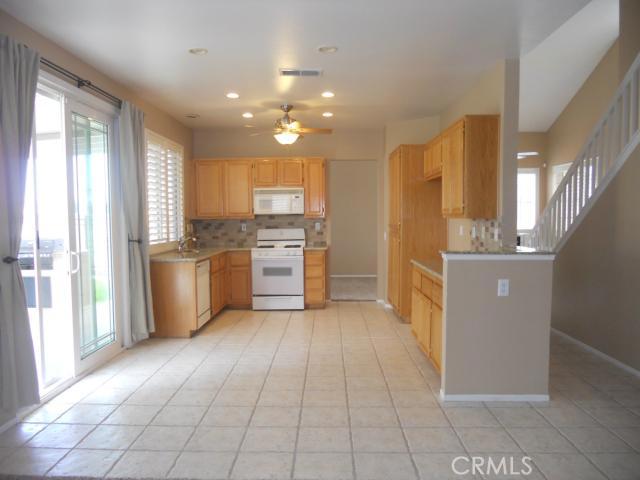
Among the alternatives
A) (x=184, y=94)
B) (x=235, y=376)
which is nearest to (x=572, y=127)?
(x=184, y=94)

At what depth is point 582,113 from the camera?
268 inches

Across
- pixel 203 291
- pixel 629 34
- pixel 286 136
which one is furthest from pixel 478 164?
pixel 203 291

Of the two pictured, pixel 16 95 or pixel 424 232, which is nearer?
pixel 16 95

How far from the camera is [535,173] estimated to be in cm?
802

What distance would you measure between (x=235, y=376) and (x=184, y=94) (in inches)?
119

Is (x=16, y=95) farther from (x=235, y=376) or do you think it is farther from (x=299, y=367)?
(x=299, y=367)

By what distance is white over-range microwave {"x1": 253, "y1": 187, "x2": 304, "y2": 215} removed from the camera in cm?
Result: 644

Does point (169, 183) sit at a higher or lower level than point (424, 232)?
higher

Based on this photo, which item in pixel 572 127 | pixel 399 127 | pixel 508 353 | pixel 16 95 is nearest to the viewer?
pixel 16 95

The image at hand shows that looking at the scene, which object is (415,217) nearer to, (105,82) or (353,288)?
(353,288)

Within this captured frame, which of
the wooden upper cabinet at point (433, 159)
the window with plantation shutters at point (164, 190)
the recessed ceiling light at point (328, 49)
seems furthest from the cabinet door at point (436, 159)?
the window with plantation shutters at point (164, 190)

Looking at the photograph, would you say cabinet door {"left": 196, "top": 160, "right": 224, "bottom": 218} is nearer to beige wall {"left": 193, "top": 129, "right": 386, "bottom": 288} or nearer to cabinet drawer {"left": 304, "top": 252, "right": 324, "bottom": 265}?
beige wall {"left": 193, "top": 129, "right": 386, "bottom": 288}

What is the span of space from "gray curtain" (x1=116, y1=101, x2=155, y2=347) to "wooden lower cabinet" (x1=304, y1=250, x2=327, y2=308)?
2297 millimetres

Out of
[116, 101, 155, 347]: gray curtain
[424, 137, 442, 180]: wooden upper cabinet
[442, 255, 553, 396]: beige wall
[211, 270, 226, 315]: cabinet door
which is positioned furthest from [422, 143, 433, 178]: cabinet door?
[116, 101, 155, 347]: gray curtain
